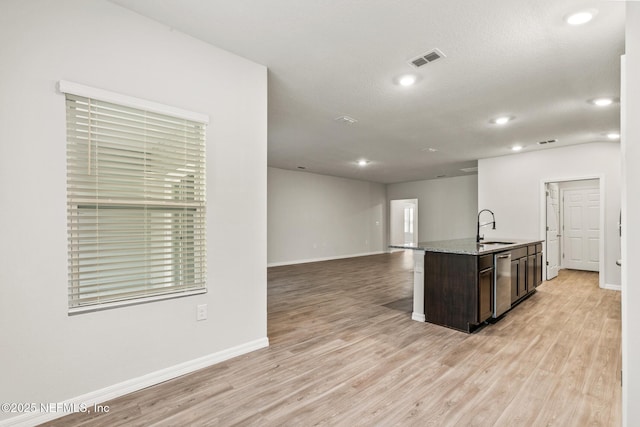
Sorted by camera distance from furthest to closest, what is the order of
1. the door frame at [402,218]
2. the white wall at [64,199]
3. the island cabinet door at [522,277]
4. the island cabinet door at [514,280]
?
the door frame at [402,218] < the island cabinet door at [522,277] < the island cabinet door at [514,280] < the white wall at [64,199]

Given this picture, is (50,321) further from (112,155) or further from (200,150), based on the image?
(200,150)

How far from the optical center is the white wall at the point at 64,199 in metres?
1.69

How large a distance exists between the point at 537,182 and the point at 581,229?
2447mm

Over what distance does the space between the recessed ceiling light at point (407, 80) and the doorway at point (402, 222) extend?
301 inches

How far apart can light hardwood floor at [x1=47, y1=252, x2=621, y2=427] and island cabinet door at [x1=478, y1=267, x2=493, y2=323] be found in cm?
18

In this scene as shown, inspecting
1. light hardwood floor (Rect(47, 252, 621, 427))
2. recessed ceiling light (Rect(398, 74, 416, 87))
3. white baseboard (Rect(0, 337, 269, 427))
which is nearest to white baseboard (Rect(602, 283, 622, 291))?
light hardwood floor (Rect(47, 252, 621, 427))

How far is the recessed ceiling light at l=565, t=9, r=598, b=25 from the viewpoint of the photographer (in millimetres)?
2037

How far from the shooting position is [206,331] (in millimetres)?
2428

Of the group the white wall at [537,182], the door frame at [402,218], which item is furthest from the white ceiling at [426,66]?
the door frame at [402,218]

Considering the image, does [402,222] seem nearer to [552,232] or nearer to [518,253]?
[552,232]

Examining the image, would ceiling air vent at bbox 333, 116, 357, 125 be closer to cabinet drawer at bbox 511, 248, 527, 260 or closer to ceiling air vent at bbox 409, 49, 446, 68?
ceiling air vent at bbox 409, 49, 446, 68

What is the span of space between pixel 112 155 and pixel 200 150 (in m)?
0.60

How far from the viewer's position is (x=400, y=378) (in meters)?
2.27

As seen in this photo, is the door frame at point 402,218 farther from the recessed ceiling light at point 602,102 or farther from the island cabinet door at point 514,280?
the recessed ceiling light at point 602,102
